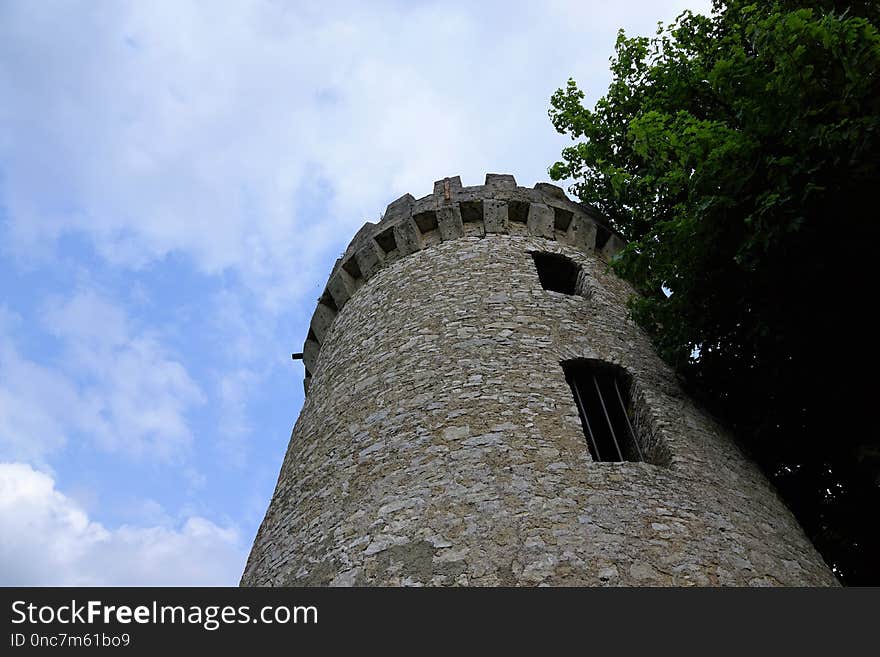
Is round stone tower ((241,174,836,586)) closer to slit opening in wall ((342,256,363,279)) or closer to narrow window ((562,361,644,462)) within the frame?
narrow window ((562,361,644,462))

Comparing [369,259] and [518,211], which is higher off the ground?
[518,211]

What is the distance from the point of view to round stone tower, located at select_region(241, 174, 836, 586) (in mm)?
5273

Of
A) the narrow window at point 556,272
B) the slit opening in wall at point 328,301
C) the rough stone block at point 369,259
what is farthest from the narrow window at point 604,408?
the slit opening in wall at point 328,301

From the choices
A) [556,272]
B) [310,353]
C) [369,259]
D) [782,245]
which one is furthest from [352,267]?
[782,245]

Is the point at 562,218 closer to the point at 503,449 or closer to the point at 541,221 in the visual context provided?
the point at 541,221

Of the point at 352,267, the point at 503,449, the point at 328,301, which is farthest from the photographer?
the point at 328,301

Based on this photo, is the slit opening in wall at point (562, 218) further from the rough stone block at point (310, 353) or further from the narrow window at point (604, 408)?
the rough stone block at point (310, 353)

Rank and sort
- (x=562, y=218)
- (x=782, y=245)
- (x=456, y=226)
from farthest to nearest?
1. (x=562, y=218)
2. (x=456, y=226)
3. (x=782, y=245)

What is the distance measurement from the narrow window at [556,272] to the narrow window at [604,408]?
2206mm

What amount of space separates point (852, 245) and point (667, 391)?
227 cm

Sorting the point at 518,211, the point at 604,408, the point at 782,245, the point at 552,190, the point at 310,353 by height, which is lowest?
the point at 604,408

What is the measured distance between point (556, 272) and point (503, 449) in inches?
174

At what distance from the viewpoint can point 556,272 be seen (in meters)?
9.89
